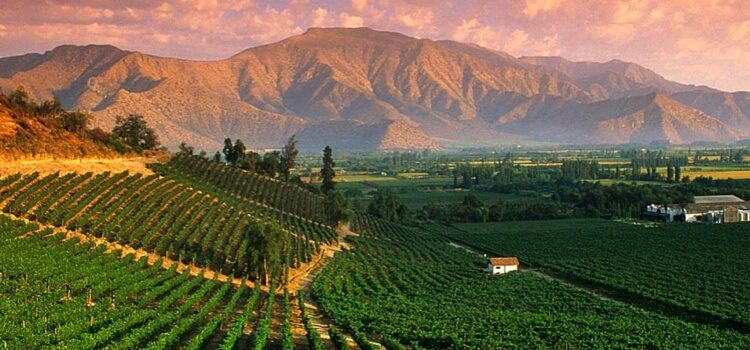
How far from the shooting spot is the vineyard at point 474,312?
3516 centimetres

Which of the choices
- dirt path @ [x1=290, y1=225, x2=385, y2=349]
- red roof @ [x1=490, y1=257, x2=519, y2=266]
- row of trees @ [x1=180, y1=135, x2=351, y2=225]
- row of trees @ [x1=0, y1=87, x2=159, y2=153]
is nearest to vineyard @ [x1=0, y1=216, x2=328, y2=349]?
dirt path @ [x1=290, y1=225, x2=385, y2=349]

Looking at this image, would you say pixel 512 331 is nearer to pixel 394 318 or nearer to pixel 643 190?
pixel 394 318

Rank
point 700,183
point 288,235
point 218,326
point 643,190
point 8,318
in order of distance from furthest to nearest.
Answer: point 700,183, point 643,190, point 288,235, point 218,326, point 8,318

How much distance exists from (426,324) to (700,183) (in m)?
137

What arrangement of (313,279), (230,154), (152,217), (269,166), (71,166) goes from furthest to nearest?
1. (269,166)
2. (230,154)
3. (71,166)
4. (152,217)
5. (313,279)

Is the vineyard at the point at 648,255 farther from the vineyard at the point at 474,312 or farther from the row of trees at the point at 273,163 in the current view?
the row of trees at the point at 273,163

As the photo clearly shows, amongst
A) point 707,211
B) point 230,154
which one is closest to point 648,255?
point 707,211

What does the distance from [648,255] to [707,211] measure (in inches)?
1767

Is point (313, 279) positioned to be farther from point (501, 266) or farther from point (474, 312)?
point (501, 266)

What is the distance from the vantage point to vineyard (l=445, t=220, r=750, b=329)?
52.5 m

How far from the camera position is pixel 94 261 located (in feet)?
138

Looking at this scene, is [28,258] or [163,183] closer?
[28,258]

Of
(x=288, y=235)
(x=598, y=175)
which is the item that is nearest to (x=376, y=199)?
(x=288, y=235)

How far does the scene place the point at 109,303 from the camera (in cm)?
3469
